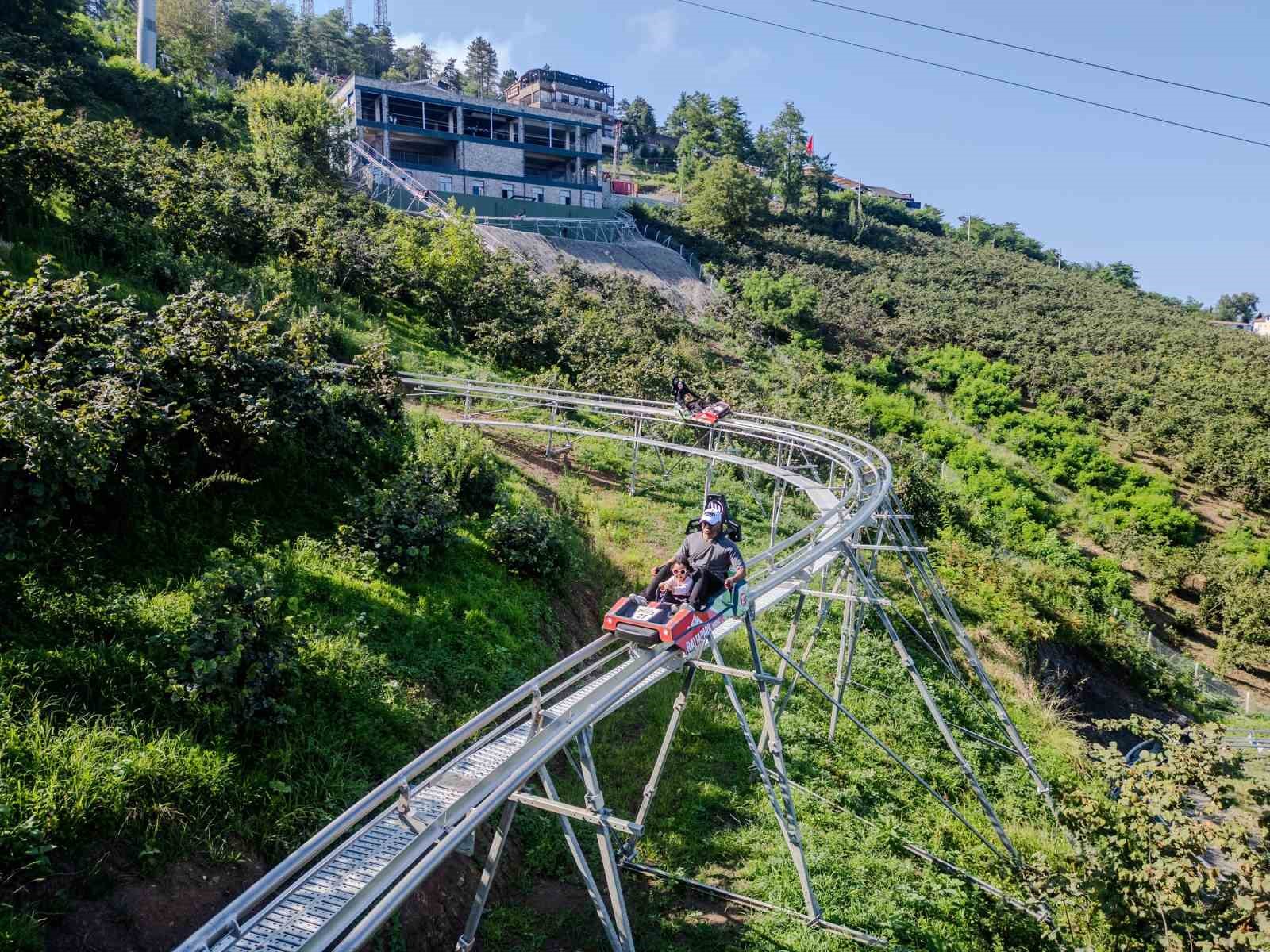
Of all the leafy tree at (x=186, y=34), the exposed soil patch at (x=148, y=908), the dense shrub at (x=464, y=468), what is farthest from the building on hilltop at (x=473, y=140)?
the exposed soil patch at (x=148, y=908)

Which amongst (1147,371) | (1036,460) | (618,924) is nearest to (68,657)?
(618,924)

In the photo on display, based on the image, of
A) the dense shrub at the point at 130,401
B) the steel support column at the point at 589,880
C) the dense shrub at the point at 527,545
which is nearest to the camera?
the steel support column at the point at 589,880

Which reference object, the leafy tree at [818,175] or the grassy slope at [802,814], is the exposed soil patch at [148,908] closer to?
the grassy slope at [802,814]

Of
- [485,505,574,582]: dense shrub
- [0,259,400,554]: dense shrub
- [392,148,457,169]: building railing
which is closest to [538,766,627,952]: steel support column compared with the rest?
[0,259,400,554]: dense shrub

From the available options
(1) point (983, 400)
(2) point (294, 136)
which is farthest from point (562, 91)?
(1) point (983, 400)

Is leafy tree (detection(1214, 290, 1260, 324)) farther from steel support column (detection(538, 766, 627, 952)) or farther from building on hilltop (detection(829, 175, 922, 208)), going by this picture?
steel support column (detection(538, 766, 627, 952))

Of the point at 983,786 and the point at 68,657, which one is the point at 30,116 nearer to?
the point at 68,657
